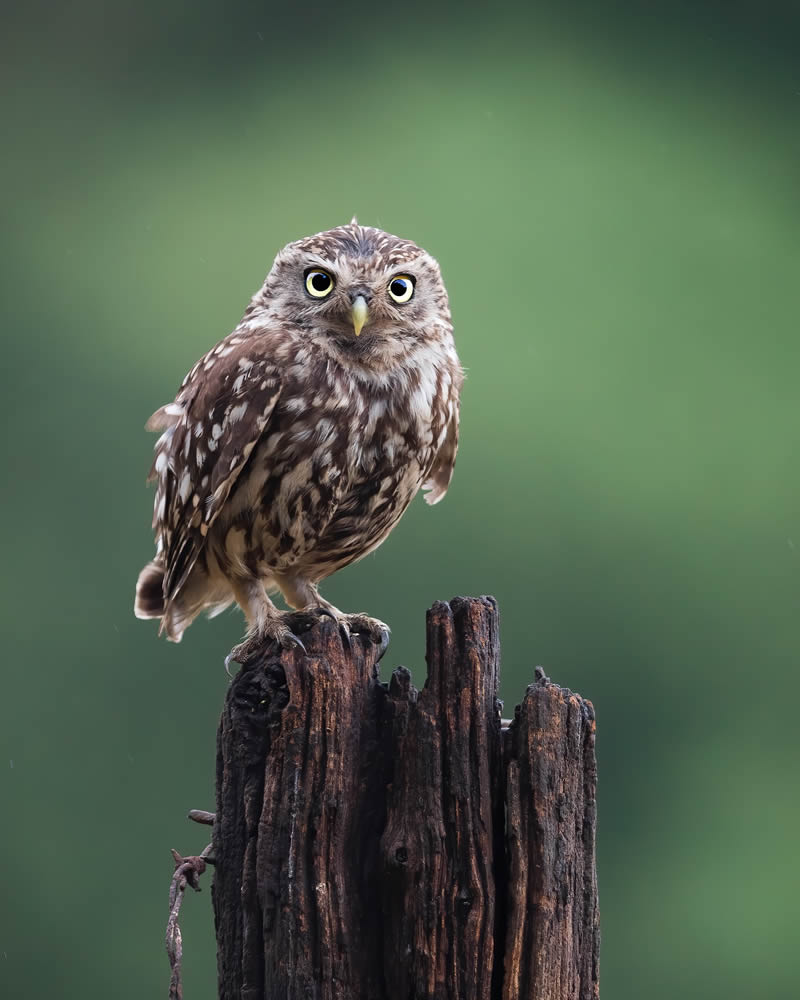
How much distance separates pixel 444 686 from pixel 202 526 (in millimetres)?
1100

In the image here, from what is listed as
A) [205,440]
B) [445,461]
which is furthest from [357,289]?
[445,461]

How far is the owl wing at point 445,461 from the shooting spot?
3412 millimetres

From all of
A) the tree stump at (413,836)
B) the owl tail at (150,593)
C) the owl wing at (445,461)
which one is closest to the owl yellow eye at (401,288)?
the owl wing at (445,461)

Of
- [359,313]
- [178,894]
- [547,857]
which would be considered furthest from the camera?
[359,313]

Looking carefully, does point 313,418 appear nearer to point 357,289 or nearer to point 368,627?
point 357,289

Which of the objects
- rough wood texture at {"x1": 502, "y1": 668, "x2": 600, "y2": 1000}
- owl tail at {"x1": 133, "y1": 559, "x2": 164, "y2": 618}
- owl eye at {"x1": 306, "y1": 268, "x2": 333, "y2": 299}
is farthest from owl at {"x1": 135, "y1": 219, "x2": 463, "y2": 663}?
rough wood texture at {"x1": 502, "y1": 668, "x2": 600, "y2": 1000}

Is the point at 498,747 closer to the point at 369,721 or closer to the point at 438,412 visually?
the point at 369,721

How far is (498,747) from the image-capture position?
233 cm

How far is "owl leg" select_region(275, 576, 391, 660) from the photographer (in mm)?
3135

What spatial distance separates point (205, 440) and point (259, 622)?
467 mm

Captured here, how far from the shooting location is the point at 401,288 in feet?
10.3

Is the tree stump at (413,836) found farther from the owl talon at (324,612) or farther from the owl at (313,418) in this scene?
the owl talon at (324,612)

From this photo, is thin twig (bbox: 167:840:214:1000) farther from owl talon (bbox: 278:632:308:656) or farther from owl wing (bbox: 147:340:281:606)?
owl wing (bbox: 147:340:281:606)

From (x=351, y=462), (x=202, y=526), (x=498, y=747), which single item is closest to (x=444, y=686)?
(x=498, y=747)
